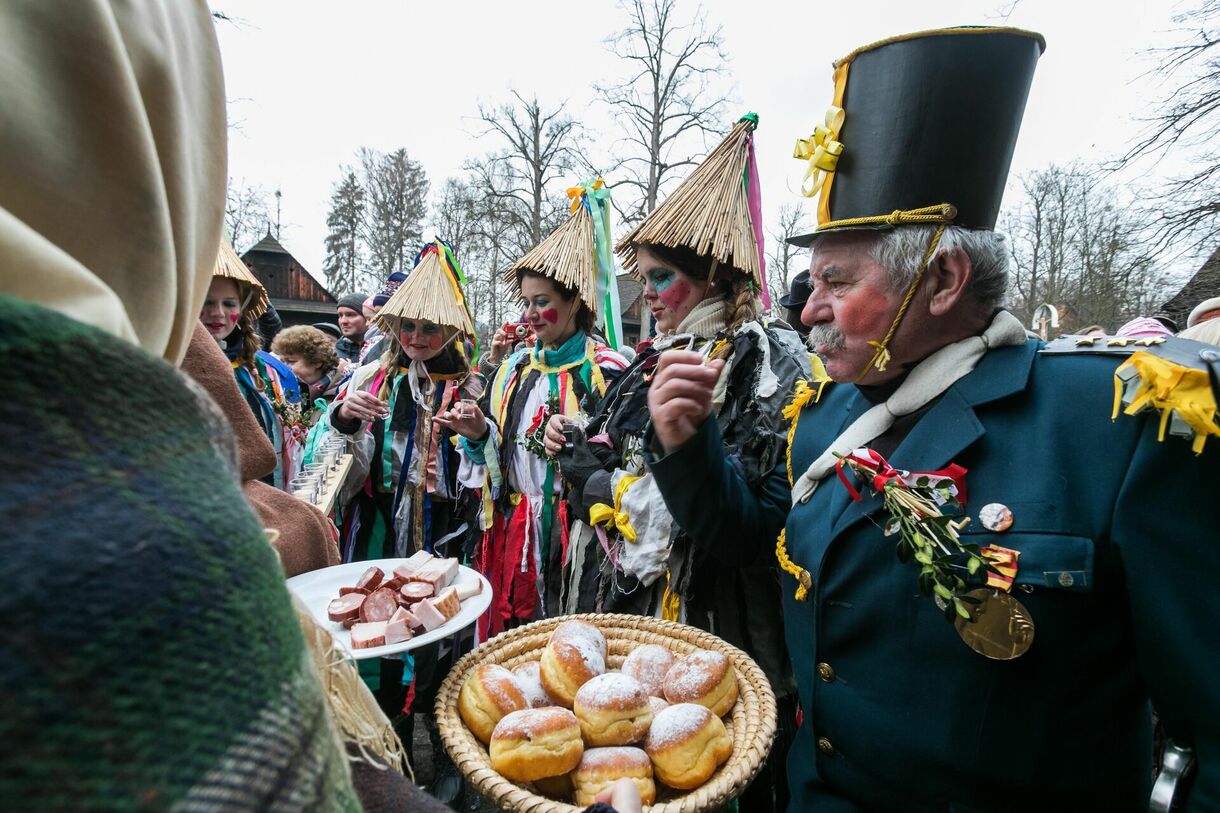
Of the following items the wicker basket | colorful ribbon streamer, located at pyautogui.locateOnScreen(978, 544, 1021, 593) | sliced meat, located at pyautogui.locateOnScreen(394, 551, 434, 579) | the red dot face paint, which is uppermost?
the red dot face paint

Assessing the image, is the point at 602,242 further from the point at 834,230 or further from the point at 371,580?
the point at 371,580

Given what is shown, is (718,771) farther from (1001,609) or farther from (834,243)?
(834,243)

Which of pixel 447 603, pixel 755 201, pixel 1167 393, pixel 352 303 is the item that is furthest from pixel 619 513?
pixel 352 303

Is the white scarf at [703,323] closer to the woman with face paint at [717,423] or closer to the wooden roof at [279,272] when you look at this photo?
the woman with face paint at [717,423]

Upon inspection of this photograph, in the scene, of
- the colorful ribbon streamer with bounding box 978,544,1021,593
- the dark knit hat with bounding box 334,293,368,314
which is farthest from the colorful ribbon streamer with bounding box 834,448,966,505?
the dark knit hat with bounding box 334,293,368,314

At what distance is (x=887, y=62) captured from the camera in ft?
5.36

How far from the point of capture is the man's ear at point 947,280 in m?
1.55

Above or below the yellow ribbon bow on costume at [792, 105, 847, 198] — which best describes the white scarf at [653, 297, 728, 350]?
below

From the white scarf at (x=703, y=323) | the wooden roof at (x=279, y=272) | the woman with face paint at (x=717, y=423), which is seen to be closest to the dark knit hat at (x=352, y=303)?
the woman with face paint at (x=717, y=423)

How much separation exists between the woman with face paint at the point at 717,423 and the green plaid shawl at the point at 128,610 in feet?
5.16

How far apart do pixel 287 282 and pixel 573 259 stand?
28062 mm

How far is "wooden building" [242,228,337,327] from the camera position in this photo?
26984mm

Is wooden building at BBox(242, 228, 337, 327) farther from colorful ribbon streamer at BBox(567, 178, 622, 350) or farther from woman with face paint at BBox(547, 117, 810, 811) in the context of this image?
woman with face paint at BBox(547, 117, 810, 811)

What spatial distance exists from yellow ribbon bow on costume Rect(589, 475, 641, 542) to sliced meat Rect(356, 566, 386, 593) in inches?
32.5
